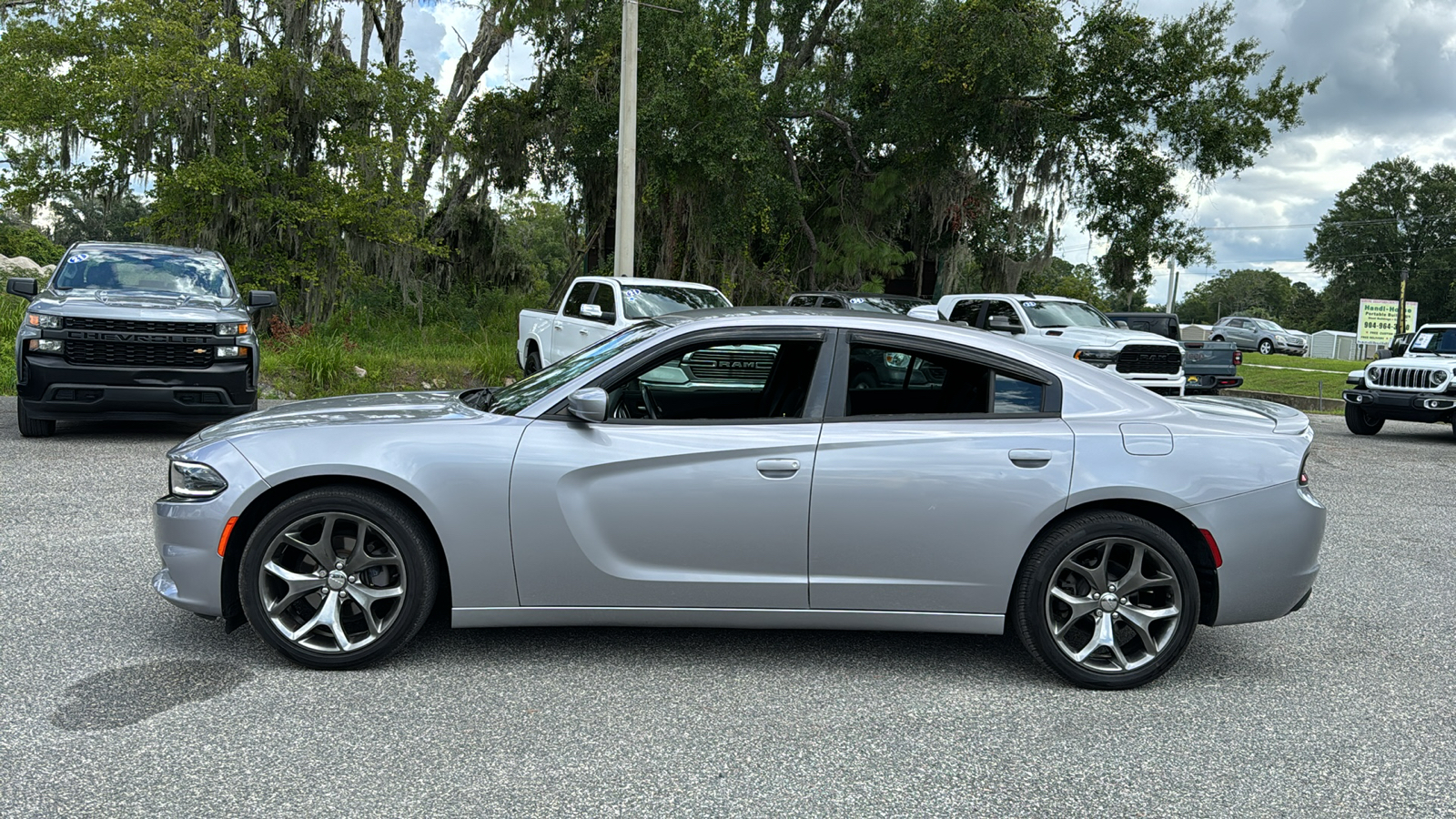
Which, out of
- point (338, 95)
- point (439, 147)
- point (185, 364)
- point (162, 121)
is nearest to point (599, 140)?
point (439, 147)

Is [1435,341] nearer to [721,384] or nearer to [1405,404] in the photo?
[1405,404]

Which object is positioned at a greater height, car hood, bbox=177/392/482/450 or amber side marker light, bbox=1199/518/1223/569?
car hood, bbox=177/392/482/450

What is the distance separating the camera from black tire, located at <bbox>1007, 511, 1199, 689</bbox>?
4.14 metres

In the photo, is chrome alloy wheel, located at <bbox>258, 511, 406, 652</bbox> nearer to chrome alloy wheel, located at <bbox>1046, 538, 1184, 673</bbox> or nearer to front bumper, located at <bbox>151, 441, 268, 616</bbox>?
front bumper, located at <bbox>151, 441, 268, 616</bbox>

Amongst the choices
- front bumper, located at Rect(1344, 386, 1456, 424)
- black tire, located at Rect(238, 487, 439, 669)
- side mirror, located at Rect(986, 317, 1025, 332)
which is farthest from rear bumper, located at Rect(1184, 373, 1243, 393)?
black tire, located at Rect(238, 487, 439, 669)

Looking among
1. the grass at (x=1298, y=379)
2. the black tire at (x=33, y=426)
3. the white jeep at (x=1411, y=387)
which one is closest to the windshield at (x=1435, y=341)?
the white jeep at (x=1411, y=387)

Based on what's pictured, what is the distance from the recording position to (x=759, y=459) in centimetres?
410

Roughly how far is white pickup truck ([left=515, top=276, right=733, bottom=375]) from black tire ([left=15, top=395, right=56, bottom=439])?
18.2 feet

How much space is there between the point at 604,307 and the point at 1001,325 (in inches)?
234

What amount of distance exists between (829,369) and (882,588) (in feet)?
2.94

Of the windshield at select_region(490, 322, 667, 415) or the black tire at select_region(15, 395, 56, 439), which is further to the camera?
the black tire at select_region(15, 395, 56, 439)

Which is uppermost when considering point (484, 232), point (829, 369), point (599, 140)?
point (599, 140)

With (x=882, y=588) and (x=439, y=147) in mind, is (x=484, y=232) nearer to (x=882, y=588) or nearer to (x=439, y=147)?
(x=439, y=147)

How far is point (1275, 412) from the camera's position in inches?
185
